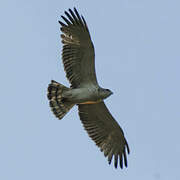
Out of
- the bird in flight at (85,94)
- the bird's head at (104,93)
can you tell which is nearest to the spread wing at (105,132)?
the bird in flight at (85,94)

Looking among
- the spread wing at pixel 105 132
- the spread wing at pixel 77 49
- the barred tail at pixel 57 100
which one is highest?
the spread wing at pixel 77 49

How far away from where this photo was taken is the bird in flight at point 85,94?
1711 centimetres

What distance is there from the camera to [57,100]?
57.8 feet

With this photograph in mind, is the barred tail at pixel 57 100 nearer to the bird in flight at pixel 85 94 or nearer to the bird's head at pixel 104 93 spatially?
the bird in flight at pixel 85 94

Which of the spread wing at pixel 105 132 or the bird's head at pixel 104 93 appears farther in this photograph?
the spread wing at pixel 105 132

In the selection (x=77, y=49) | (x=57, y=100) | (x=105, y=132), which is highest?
(x=77, y=49)

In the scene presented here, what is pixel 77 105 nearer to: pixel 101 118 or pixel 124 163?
pixel 101 118

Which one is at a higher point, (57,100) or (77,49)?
(77,49)

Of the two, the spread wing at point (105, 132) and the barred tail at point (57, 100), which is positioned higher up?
the barred tail at point (57, 100)

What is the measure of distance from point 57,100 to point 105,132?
6.20 feet

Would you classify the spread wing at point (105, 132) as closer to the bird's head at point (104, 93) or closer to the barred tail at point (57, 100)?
the barred tail at point (57, 100)

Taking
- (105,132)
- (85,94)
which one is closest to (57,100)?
(85,94)

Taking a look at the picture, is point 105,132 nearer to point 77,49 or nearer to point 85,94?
point 85,94

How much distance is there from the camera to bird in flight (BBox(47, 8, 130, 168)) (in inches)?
674
